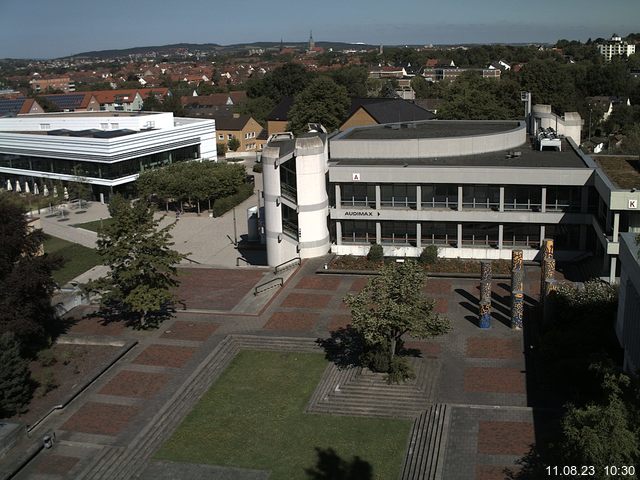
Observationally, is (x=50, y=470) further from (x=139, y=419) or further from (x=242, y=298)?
(x=242, y=298)

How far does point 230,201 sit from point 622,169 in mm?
33945

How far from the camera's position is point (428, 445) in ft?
73.8

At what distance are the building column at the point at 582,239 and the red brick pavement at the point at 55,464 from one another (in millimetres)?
29516

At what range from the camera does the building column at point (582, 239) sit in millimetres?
40062

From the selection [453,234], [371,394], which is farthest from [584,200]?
[371,394]

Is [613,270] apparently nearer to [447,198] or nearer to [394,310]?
[447,198]

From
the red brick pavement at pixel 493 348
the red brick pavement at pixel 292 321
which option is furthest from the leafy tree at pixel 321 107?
the red brick pavement at pixel 493 348

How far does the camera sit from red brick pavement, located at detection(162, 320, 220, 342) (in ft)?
104

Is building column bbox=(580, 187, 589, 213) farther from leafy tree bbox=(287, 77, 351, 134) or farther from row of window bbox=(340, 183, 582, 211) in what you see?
leafy tree bbox=(287, 77, 351, 134)

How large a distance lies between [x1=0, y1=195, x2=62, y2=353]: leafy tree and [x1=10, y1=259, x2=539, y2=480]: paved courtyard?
2.86 meters

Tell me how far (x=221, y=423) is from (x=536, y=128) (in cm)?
3825

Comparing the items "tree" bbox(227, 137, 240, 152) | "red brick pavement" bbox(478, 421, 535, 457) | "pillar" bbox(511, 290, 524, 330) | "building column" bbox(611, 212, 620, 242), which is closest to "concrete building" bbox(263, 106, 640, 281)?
"building column" bbox(611, 212, 620, 242)

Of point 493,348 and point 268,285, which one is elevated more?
point 268,285

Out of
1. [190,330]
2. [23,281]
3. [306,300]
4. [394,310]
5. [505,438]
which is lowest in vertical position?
[505,438]
